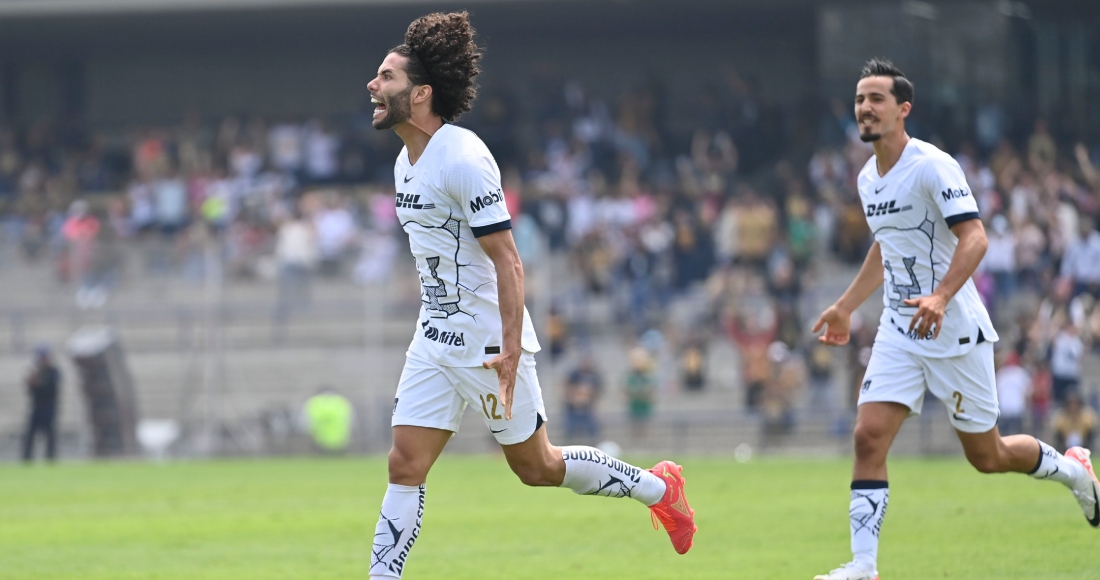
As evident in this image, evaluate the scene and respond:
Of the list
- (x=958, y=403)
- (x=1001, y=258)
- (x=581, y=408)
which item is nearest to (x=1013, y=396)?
(x=1001, y=258)

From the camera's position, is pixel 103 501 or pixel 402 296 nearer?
pixel 103 501

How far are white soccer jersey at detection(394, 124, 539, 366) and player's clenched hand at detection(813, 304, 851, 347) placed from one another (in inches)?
87.2

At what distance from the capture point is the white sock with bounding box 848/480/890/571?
7473mm

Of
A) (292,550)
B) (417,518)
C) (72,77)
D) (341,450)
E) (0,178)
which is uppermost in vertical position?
(72,77)

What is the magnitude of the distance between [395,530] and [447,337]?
3.06 ft

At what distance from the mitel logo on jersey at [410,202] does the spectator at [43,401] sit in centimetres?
1811

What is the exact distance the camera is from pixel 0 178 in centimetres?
3359

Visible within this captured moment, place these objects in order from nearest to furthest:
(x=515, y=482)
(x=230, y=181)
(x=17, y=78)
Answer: (x=515, y=482), (x=230, y=181), (x=17, y=78)

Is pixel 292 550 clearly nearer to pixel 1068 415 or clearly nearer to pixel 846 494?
pixel 846 494

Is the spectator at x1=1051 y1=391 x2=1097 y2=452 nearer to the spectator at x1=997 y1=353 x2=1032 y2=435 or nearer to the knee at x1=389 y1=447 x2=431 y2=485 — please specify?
the spectator at x1=997 y1=353 x2=1032 y2=435

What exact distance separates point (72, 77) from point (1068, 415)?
2714cm

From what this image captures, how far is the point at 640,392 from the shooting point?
23.5 meters

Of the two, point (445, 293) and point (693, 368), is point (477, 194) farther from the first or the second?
point (693, 368)

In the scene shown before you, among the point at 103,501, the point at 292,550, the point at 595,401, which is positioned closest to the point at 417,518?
the point at 292,550
